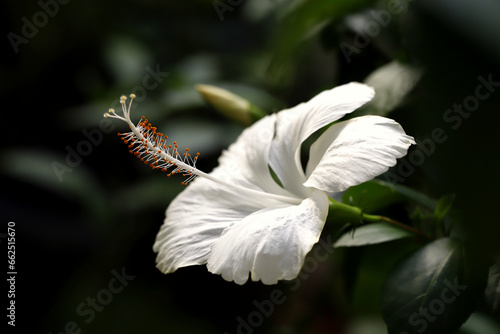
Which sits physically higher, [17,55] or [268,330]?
[17,55]

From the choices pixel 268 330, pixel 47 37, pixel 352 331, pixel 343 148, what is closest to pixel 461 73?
pixel 343 148

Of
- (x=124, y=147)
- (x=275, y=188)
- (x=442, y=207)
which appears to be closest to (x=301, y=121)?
(x=275, y=188)

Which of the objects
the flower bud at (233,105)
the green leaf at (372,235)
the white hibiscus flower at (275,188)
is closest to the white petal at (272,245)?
the white hibiscus flower at (275,188)

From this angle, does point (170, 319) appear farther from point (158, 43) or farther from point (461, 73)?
point (461, 73)

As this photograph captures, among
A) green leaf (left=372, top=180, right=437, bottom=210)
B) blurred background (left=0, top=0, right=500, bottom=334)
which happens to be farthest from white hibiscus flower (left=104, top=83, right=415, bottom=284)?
blurred background (left=0, top=0, right=500, bottom=334)

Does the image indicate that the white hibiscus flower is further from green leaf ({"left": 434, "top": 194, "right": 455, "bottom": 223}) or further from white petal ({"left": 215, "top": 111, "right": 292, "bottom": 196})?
green leaf ({"left": 434, "top": 194, "right": 455, "bottom": 223})

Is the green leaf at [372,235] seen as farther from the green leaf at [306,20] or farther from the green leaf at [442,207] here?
the green leaf at [306,20]
